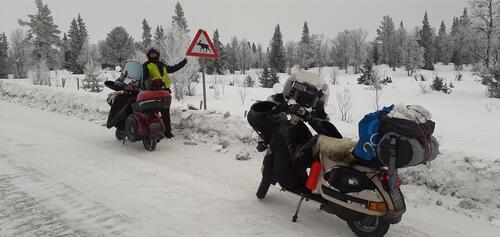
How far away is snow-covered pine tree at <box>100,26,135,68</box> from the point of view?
194 feet

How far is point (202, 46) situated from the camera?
952 centimetres

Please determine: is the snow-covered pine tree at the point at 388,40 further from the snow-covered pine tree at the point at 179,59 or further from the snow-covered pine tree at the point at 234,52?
the snow-covered pine tree at the point at 179,59

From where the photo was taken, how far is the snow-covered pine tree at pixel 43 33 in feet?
175

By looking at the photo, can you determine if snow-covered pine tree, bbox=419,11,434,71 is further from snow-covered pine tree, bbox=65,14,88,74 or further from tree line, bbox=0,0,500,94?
snow-covered pine tree, bbox=65,14,88,74

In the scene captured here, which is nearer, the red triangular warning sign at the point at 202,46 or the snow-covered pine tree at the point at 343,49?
the red triangular warning sign at the point at 202,46

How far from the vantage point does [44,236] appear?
3.71m

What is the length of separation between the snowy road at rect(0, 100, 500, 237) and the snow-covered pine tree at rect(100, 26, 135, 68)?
5523cm

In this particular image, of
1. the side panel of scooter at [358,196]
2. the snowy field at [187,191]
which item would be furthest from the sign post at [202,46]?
the side panel of scooter at [358,196]

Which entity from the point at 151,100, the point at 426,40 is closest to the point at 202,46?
the point at 151,100

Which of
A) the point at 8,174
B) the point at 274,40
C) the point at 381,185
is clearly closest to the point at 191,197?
the point at 381,185

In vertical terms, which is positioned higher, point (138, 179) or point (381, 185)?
point (381, 185)

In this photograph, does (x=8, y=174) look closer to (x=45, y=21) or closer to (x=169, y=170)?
(x=169, y=170)

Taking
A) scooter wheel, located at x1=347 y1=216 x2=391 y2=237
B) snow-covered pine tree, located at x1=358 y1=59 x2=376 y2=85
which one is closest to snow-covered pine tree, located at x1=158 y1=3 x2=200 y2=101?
snow-covered pine tree, located at x1=358 y1=59 x2=376 y2=85

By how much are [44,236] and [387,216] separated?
10.4 feet
